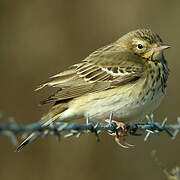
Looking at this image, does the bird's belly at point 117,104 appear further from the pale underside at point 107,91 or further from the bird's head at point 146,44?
the bird's head at point 146,44

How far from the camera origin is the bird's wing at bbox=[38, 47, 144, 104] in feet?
19.4

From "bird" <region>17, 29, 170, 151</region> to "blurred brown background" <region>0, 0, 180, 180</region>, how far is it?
346cm

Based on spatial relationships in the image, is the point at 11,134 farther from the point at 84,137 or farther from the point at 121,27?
the point at 121,27

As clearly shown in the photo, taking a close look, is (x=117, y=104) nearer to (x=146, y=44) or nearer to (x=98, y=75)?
(x=98, y=75)

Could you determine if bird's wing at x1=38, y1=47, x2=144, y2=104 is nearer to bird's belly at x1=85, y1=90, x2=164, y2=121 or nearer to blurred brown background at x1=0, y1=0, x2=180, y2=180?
bird's belly at x1=85, y1=90, x2=164, y2=121

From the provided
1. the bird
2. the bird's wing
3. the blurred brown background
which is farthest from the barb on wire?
the blurred brown background

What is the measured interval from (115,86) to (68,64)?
4.18 meters

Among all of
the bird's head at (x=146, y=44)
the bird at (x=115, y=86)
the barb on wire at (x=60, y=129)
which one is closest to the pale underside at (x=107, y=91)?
the bird at (x=115, y=86)

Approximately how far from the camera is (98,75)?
20.4ft

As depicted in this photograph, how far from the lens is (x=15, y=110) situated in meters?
9.66

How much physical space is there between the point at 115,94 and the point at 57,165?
4099mm

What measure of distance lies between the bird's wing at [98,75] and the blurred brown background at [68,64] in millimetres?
3335

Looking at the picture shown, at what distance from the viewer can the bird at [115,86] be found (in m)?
5.72

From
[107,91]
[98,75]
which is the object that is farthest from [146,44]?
[107,91]
